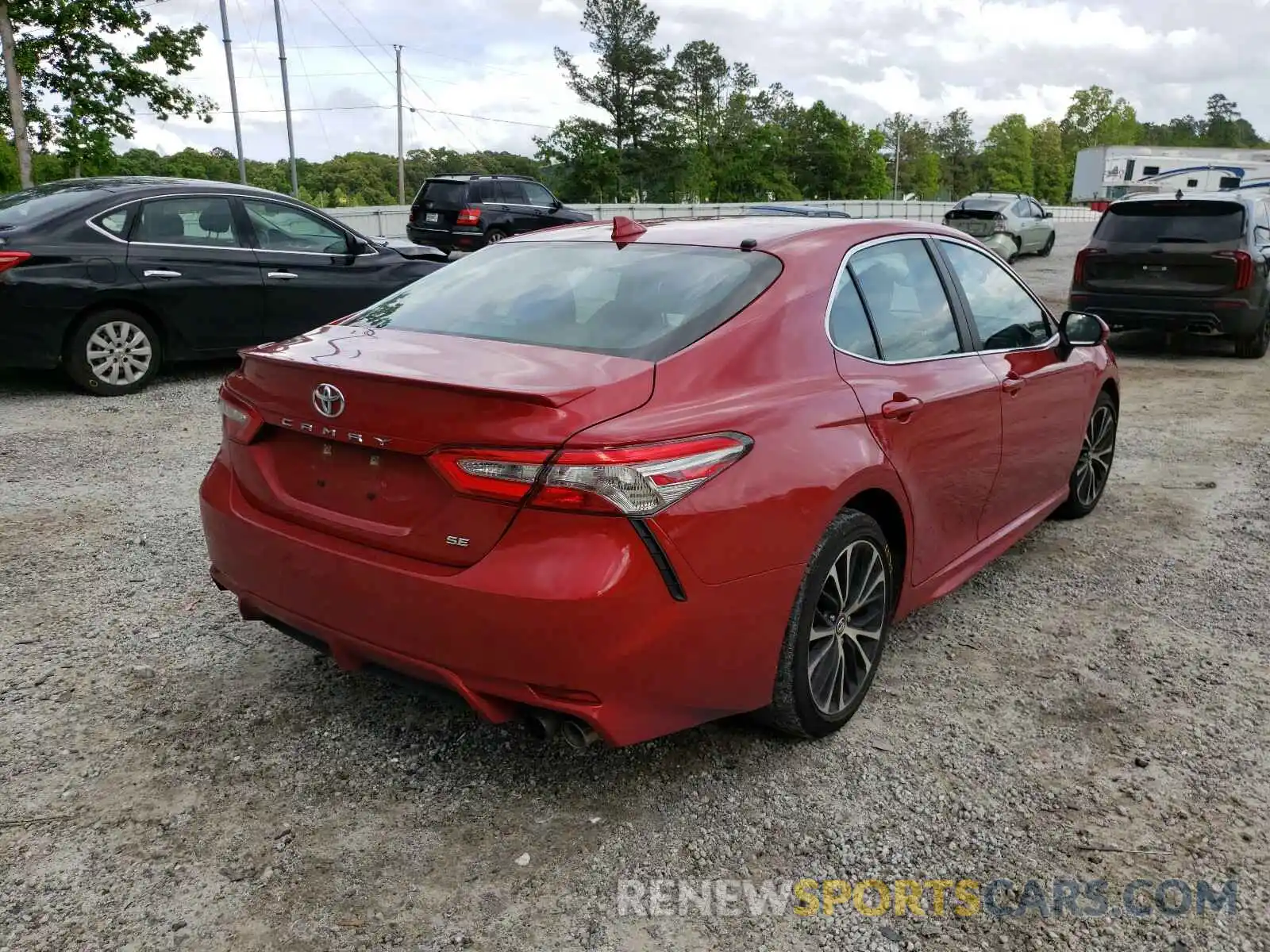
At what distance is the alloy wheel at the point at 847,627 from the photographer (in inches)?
125

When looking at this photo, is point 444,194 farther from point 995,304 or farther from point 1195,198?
point 995,304

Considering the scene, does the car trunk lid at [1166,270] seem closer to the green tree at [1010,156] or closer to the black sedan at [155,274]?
the black sedan at [155,274]

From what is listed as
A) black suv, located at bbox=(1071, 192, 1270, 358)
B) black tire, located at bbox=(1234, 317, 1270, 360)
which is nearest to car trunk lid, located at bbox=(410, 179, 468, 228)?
black suv, located at bbox=(1071, 192, 1270, 358)

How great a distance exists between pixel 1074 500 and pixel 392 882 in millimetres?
4217

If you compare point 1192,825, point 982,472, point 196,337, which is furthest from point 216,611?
point 196,337

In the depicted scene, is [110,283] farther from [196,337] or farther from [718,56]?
[718,56]

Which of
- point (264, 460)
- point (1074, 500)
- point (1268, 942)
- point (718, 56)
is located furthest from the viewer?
point (718, 56)

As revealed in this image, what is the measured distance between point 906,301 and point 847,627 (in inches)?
49.1

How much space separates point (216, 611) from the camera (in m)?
4.23

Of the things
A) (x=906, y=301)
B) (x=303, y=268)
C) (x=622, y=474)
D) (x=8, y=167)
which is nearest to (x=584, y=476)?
(x=622, y=474)

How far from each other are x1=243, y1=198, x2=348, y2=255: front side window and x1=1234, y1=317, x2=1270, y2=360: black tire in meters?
9.23

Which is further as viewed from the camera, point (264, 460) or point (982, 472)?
point (982, 472)

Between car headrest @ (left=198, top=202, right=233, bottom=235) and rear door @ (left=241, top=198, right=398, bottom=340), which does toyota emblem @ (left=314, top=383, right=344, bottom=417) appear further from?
car headrest @ (left=198, top=202, right=233, bottom=235)

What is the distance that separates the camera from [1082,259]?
11156 millimetres
